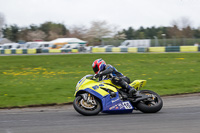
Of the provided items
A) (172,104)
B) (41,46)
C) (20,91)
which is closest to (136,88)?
(172,104)

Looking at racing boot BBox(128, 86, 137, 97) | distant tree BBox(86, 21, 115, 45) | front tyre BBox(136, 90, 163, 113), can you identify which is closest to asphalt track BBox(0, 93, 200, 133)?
front tyre BBox(136, 90, 163, 113)

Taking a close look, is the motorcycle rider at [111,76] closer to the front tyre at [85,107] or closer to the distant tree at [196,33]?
the front tyre at [85,107]

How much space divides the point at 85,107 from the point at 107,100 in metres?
0.58

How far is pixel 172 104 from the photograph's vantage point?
10.0m

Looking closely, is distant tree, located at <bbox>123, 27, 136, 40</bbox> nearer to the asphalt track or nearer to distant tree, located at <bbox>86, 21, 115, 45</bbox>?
distant tree, located at <bbox>86, 21, 115, 45</bbox>

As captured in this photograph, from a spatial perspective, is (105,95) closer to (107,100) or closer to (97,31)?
(107,100)

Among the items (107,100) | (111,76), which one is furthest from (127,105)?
(111,76)

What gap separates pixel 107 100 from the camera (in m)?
8.16

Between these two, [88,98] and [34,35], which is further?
[34,35]

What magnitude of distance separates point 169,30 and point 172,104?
94.6 m

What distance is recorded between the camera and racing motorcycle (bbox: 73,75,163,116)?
8125mm

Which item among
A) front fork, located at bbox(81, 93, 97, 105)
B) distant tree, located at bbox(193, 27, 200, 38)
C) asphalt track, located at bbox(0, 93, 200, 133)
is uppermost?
distant tree, located at bbox(193, 27, 200, 38)

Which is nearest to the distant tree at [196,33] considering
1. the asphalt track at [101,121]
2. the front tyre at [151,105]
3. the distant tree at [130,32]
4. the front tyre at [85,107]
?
the distant tree at [130,32]

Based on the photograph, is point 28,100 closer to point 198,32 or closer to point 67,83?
Result: point 67,83
